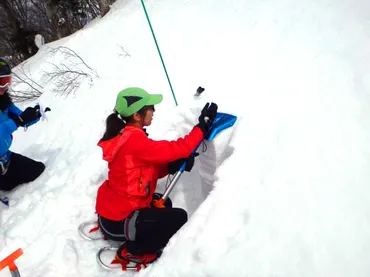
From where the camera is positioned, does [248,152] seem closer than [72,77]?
Yes

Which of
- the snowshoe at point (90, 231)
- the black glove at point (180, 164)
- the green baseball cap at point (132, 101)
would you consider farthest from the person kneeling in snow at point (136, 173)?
the snowshoe at point (90, 231)

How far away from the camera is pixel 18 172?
4102mm

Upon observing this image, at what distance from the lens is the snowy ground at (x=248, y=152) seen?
Result: 1996mm

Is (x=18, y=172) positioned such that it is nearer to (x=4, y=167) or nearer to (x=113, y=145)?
(x=4, y=167)

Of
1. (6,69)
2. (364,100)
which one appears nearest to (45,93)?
(6,69)

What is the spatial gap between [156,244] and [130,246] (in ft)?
0.71

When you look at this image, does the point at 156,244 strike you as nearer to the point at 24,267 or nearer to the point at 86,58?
the point at 24,267

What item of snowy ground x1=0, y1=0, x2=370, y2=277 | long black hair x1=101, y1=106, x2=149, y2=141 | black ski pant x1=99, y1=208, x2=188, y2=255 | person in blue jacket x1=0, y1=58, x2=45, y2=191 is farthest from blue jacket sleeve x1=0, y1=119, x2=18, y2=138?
black ski pant x1=99, y1=208, x2=188, y2=255

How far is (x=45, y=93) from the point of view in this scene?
22.3 feet

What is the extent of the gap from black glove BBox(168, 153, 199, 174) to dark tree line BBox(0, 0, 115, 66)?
778 centimetres

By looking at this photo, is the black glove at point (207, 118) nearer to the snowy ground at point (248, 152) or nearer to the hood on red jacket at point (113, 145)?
the snowy ground at point (248, 152)

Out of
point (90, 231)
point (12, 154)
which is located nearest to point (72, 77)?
point (12, 154)

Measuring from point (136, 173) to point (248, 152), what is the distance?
913 millimetres

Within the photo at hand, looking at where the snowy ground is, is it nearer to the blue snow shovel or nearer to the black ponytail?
the blue snow shovel
